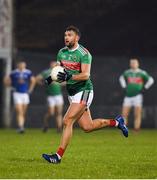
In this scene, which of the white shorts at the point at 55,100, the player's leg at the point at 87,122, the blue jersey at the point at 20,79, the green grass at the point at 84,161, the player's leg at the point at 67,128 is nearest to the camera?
the green grass at the point at 84,161

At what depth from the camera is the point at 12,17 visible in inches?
1077

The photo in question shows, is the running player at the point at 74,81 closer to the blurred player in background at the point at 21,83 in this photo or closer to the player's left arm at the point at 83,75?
the player's left arm at the point at 83,75

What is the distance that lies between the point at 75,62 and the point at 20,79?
11629mm

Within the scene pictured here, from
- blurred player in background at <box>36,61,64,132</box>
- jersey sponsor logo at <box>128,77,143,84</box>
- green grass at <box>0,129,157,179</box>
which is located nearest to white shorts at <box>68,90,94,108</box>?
green grass at <box>0,129,157,179</box>

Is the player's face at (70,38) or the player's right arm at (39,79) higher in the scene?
the player's face at (70,38)

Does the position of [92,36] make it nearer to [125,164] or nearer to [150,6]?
[150,6]

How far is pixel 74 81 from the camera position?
41.0 ft

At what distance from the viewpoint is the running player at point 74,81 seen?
1216 centimetres

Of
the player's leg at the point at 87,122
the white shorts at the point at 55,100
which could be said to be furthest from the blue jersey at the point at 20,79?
the player's leg at the point at 87,122

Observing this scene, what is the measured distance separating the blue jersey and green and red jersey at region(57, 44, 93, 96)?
1139 cm

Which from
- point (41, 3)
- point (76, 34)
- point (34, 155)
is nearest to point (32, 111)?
point (41, 3)

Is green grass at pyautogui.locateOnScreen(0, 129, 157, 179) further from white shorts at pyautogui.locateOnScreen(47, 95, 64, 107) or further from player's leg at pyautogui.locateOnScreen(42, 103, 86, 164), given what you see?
white shorts at pyautogui.locateOnScreen(47, 95, 64, 107)

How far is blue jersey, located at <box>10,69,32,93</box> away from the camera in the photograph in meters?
23.9

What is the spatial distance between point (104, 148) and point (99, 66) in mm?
11597
